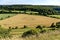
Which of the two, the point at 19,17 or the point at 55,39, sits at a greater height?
the point at 55,39

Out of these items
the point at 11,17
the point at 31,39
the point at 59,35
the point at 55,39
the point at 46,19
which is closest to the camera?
the point at 31,39

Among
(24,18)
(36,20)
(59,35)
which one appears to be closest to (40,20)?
(36,20)

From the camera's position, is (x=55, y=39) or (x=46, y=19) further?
(x=46, y=19)

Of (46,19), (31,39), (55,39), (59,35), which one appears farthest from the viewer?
(46,19)

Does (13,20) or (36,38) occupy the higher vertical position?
(36,38)

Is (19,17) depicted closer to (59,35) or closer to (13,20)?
(13,20)

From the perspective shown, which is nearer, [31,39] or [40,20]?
[31,39]

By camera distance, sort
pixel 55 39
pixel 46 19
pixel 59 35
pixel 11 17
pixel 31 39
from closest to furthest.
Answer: pixel 31 39
pixel 55 39
pixel 59 35
pixel 46 19
pixel 11 17

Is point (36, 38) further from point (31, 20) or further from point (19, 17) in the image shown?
point (19, 17)

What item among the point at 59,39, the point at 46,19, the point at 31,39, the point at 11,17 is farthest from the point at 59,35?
the point at 11,17
